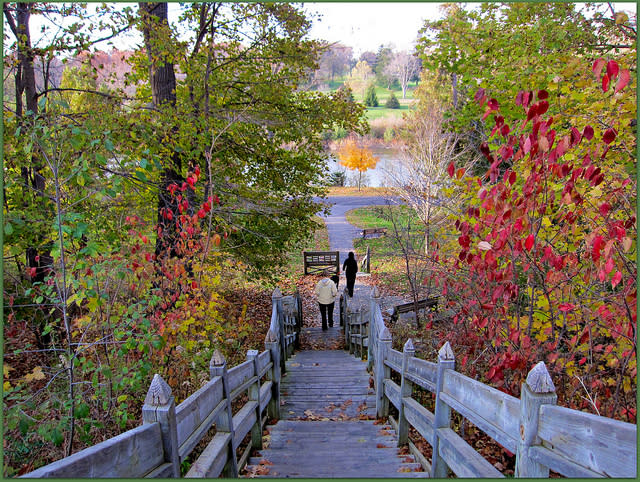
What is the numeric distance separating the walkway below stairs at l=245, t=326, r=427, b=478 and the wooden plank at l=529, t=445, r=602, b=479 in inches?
70.2

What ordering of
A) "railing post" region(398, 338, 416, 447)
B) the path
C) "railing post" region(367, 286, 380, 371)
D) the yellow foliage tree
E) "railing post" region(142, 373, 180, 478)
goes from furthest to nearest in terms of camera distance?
the yellow foliage tree → the path → "railing post" region(367, 286, 380, 371) → "railing post" region(398, 338, 416, 447) → "railing post" region(142, 373, 180, 478)

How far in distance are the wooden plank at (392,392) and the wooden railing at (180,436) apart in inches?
64.3

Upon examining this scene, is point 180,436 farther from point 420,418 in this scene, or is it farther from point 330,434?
point 330,434

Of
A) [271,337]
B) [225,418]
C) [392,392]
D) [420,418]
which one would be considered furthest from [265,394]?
[420,418]

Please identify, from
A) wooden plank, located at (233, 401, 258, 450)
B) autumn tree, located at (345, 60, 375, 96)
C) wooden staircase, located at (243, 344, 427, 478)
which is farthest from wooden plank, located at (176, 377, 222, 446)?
autumn tree, located at (345, 60, 375, 96)

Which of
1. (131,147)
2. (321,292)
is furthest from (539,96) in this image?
(321,292)

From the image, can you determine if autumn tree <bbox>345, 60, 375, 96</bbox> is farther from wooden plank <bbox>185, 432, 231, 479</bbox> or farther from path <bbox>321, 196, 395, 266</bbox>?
wooden plank <bbox>185, 432, 231, 479</bbox>

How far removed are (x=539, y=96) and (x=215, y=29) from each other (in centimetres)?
771

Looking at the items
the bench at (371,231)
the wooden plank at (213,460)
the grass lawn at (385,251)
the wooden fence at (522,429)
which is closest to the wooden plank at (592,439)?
the wooden fence at (522,429)

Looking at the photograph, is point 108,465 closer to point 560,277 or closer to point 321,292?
point 560,277

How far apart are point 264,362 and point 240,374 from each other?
123 cm

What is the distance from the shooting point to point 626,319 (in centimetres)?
304

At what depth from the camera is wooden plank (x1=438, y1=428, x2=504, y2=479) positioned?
252 cm

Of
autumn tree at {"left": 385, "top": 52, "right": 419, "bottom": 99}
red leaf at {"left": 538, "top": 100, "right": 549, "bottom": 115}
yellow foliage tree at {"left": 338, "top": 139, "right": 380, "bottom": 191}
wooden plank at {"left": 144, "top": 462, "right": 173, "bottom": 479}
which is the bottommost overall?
wooden plank at {"left": 144, "top": 462, "right": 173, "bottom": 479}
